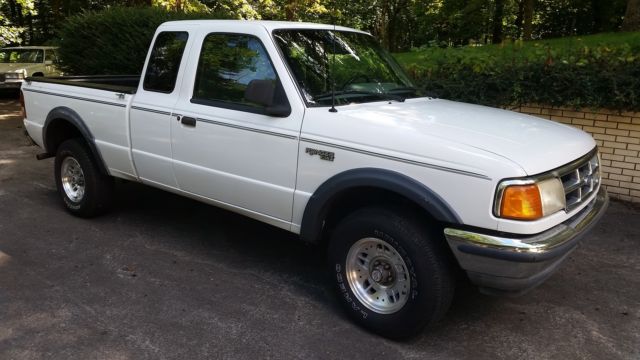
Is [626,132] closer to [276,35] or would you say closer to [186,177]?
[276,35]

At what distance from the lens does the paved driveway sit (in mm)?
3367

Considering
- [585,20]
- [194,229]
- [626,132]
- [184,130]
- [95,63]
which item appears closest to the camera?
[184,130]

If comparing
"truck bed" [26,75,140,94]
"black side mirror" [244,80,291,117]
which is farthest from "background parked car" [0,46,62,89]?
"black side mirror" [244,80,291,117]

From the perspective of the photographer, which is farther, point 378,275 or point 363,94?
point 363,94

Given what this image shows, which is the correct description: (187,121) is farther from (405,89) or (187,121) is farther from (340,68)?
(405,89)

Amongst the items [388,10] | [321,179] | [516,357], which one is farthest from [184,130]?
[388,10]

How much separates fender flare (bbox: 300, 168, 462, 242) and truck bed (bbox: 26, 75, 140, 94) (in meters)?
2.27

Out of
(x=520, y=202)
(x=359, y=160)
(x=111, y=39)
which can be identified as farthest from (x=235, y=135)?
(x=111, y=39)

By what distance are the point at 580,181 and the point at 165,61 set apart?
339 cm

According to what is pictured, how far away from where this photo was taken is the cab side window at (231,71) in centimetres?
393

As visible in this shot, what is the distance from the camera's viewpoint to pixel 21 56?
17.0 m

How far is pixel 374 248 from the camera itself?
3.46 meters

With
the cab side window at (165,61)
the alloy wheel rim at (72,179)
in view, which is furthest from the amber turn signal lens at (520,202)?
the alloy wheel rim at (72,179)

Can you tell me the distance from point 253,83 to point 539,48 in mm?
4751
